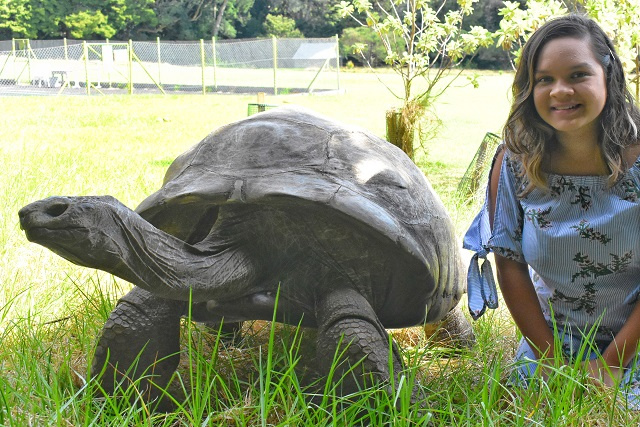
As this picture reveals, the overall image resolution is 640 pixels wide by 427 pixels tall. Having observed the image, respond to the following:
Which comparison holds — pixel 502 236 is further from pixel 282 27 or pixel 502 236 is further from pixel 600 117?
pixel 282 27

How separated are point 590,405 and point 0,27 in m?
39.4

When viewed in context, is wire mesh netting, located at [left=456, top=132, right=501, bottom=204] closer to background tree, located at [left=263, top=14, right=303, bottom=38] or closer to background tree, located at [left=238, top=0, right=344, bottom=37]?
background tree, located at [left=238, top=0, right=344, bottom=37]

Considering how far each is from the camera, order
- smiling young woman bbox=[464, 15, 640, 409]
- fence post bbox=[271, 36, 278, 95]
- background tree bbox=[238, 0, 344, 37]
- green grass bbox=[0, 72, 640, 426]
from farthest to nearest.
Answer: background tree bbox=[238, 0, 344, 37], fence post bbox=[271, 36, 278, 95], smiling young woman bbox=[464, 15, 640, 409], green grass bbox=[0, 72, 640, 426]

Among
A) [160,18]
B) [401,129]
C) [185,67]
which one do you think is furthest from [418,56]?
[160,18]

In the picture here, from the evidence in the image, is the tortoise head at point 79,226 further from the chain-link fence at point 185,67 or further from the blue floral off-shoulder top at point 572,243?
the chain-link fence at point 185,67

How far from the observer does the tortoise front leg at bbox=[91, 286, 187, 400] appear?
7.67 feet

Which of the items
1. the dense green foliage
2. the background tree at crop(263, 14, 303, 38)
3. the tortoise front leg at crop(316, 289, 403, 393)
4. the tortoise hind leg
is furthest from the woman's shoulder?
the background tree at crop(263, 14, 303, 38)

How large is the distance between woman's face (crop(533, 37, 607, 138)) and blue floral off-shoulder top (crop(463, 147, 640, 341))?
0.71 ft

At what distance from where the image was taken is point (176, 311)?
2410 millimetres

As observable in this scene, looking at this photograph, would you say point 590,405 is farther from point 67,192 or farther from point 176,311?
point 67,192

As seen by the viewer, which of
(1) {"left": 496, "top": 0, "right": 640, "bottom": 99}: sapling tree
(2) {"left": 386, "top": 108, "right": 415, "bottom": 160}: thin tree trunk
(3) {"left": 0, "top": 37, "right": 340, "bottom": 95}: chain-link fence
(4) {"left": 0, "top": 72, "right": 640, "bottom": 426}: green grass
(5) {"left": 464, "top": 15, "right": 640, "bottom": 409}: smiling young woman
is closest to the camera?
(4) {"left": 0, "top": 72, "right": 640, "bottom": 426}: green grass

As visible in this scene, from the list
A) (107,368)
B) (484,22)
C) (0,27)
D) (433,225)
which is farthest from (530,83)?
(0,27)

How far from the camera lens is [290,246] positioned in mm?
2365

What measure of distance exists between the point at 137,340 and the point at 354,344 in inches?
28.1
